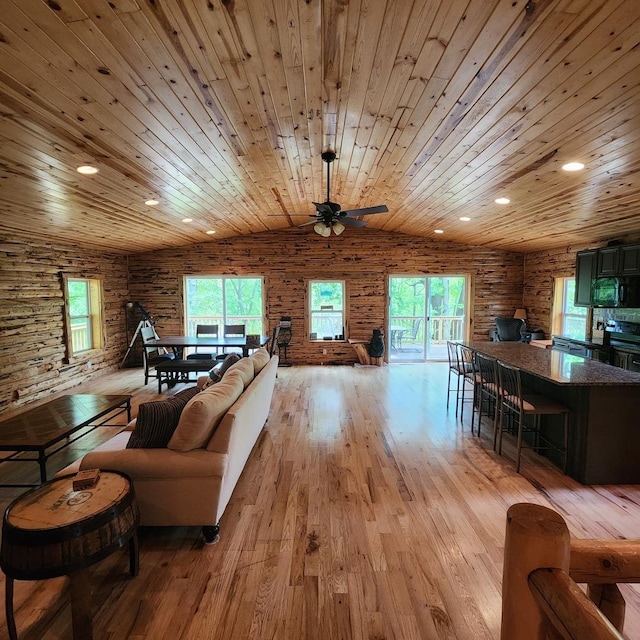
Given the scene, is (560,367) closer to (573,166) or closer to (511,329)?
(573,166)

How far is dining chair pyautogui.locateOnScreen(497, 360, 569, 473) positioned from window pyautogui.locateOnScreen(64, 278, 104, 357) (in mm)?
6729

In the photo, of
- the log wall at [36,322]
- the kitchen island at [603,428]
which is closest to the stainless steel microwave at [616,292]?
the kitchen island at [603,428]

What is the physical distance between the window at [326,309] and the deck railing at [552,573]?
7.73 meters

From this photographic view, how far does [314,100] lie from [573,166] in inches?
94.0

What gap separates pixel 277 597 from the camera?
2033 millimetres

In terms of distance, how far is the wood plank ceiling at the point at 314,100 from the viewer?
1761 mm

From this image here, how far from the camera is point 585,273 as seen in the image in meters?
6.21

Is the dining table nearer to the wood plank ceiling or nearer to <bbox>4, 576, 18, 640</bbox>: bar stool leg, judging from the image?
the wood plank ceiling

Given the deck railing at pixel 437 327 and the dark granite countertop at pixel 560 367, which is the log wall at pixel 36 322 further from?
the deck railing at pixel 437 327

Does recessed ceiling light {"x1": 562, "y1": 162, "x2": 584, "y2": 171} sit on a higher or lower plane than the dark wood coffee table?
higher

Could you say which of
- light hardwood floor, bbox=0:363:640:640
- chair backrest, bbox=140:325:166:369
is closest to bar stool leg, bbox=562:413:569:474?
light hardwood floor, bbox=0:363:640:640

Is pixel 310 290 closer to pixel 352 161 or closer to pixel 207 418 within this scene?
pixel 352 161

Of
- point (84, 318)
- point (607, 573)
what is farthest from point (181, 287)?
point (607, 573)

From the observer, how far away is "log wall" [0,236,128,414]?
5.22 m
